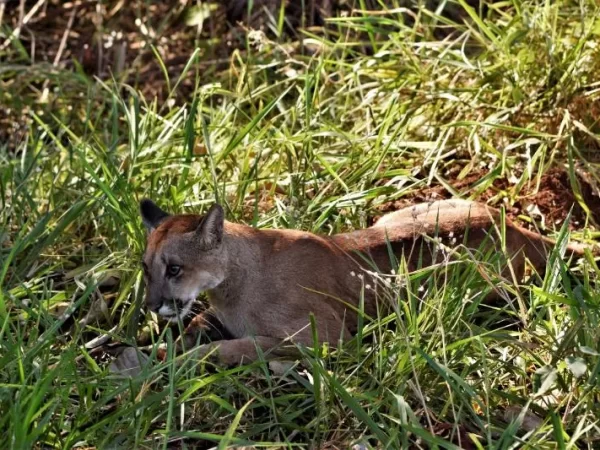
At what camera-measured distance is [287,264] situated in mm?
5883

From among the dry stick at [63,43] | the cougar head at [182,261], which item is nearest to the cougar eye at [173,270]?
the cougar head at [182,261]

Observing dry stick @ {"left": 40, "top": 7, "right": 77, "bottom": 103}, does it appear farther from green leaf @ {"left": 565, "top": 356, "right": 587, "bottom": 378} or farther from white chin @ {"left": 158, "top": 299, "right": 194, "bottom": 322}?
green leaf @ {"left": 565, "top": 356, "right": 587, "bottom": 378}

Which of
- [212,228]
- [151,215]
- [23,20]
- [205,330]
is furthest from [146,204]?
[23,20]

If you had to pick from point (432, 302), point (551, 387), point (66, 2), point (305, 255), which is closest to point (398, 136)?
point (305, 255)

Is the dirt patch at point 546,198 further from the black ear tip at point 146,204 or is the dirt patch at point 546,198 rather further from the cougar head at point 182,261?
the black ear tip at point 146,204

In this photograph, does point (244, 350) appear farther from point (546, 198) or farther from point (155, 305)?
point (546, 198)

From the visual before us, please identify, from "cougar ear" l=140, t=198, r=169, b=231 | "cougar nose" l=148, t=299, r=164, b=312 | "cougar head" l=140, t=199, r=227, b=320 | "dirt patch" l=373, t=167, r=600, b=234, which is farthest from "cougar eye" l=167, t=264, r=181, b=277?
"dirt patch" l=373, t=167, r=600, b=234

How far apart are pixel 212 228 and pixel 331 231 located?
3.40 feet

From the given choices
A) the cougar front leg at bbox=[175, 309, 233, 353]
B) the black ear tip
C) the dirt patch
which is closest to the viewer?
the black ear tip

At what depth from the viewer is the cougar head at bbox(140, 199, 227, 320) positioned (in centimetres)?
563

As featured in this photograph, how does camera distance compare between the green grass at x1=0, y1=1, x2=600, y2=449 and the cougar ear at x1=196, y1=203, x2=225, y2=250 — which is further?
the cougar ear at x1=196, y1=203, x2=225, y2=250

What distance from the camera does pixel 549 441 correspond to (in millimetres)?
4555

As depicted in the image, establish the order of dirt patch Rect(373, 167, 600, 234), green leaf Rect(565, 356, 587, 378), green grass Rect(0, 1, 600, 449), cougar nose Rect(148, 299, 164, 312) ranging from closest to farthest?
green leaf Rect(565, 356, 587, 378) → green grass Rect(0, 1, 600, 449) → cougar nose Rect(148, 299, 164, 312) → dirt patch Rect(373, 167, 600, 234)

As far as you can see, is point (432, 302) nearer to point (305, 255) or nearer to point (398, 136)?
point (305, 255)
